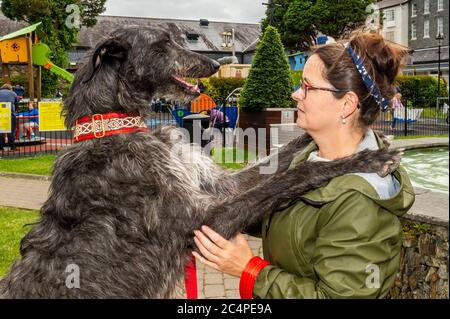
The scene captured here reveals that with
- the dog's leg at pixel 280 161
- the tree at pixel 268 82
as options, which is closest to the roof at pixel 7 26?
the tree at pixel 268 82

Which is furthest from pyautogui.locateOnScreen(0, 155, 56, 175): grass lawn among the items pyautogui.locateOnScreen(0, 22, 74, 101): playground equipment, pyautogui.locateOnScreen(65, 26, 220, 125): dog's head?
pyautogui.locateOnScreen(65, 26, 220, 125): dog's head

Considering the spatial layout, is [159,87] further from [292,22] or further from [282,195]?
[292,22]

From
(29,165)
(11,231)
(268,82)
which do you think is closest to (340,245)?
(11,231)

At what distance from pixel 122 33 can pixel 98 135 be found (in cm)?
111

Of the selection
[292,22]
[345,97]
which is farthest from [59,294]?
[292,22]

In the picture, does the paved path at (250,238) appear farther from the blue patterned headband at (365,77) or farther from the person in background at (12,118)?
the person in background at (12,118)

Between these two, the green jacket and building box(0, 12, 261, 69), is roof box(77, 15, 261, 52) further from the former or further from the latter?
the green jacket

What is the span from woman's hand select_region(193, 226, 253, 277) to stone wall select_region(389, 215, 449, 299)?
1.61 meters

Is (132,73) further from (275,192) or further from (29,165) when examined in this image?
(29,165)

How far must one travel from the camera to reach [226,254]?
2.44 m

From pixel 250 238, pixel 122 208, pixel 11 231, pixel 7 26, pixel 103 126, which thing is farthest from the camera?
pixel 7 26

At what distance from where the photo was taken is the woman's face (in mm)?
2369

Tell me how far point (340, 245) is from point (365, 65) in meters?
0.90
